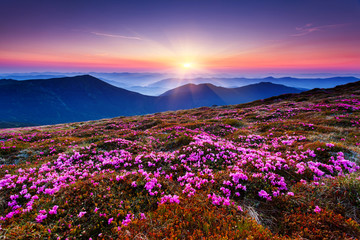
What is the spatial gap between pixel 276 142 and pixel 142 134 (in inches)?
443

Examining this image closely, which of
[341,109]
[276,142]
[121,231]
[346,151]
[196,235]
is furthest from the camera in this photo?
[341,109]

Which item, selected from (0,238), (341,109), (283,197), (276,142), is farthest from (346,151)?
(341,109)

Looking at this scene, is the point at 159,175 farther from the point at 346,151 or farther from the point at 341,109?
the point at 341,109

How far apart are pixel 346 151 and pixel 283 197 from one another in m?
5.72

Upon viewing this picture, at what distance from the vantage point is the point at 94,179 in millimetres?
6508

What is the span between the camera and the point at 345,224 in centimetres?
410

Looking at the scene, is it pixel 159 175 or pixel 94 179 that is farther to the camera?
pixel 159 175

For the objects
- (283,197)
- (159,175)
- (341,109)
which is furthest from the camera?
(341,109)

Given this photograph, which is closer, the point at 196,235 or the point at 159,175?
the point at 196,235

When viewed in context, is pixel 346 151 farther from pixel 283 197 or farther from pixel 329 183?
pixel 283 197

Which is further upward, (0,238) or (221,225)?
(0,238)

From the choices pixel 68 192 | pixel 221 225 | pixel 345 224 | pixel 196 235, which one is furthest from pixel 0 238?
pixel 345 224

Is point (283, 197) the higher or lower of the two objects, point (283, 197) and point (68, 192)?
the lower

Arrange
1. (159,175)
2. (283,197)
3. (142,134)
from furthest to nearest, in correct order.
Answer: (142,134), (159,175), (283,197)
